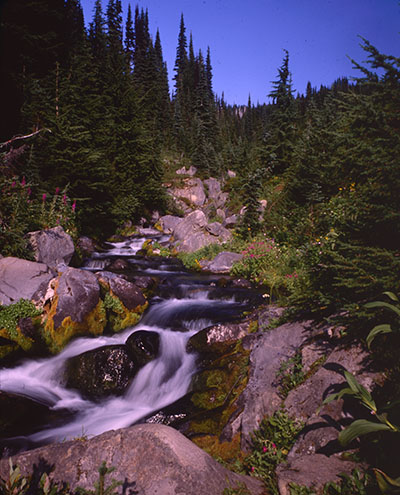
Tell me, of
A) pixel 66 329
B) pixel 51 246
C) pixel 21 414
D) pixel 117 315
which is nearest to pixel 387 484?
pixel 21 414

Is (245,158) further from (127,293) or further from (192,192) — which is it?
(127,293)

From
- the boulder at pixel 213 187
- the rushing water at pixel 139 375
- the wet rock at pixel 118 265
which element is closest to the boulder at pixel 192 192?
the boulder at pixel 213 187

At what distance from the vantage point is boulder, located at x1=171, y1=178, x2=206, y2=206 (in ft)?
88.4

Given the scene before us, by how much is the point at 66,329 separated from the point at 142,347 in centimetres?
195

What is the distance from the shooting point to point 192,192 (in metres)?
27.4

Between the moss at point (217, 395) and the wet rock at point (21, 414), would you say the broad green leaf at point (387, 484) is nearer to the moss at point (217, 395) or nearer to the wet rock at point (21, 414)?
the moss at point (217, 395)

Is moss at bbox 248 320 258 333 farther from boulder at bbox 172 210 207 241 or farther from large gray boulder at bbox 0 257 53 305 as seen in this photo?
boulder at bbox 172 210 207 241

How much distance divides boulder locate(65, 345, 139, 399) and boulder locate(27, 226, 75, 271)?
154 inches

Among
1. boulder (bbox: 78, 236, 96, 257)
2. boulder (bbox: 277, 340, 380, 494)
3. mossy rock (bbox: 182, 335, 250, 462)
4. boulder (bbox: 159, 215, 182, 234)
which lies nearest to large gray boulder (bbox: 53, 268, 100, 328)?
mossy rock (bbox: 182, 335, 250, 462)

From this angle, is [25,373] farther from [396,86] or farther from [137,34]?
[137,34]

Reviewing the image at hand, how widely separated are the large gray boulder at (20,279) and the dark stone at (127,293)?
1712 millimetres

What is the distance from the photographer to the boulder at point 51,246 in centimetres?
923

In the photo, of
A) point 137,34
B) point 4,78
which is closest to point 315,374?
point 4,78

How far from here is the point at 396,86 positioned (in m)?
3.27
